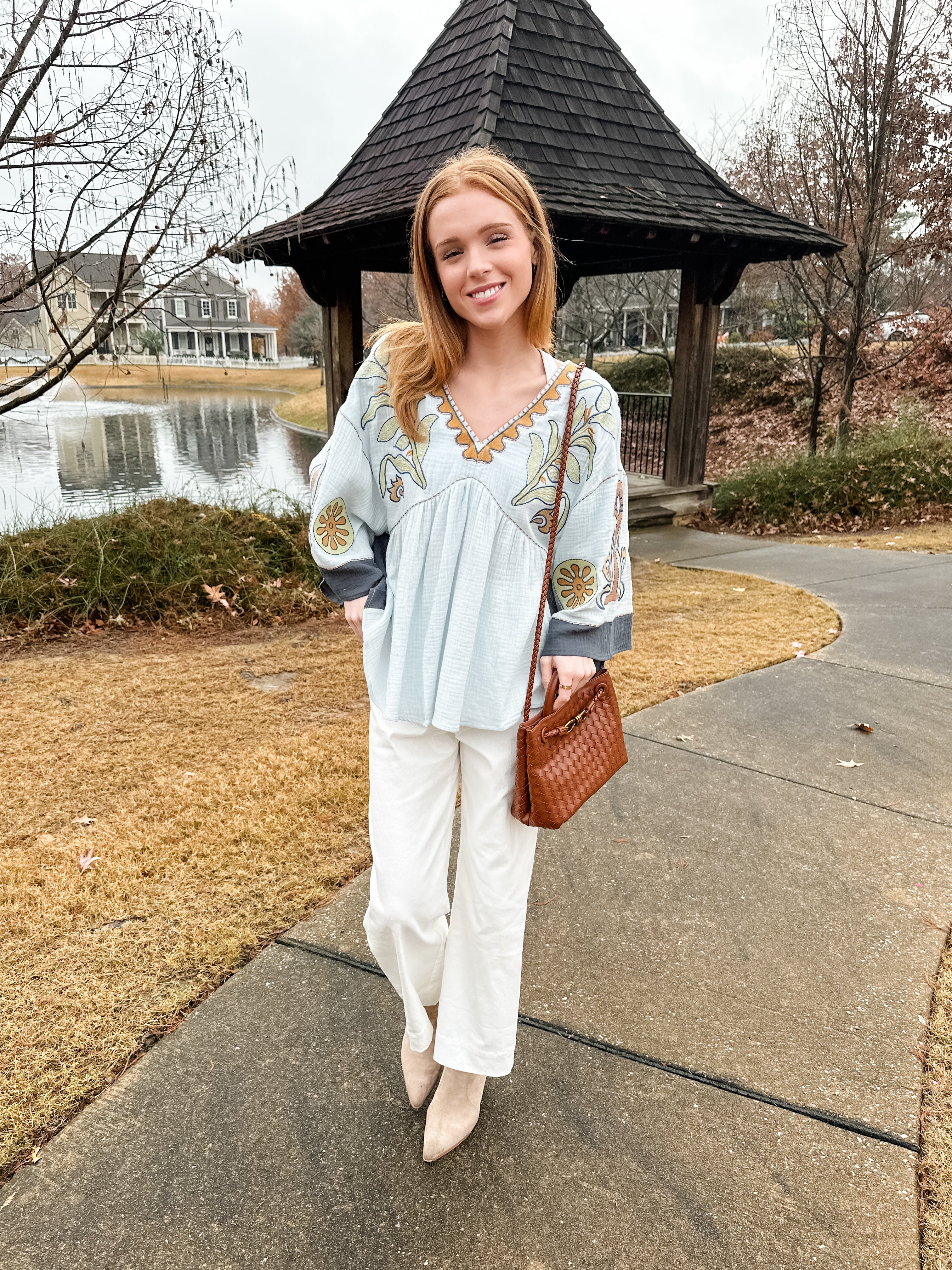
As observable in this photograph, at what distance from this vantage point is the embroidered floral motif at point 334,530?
5.58 feet

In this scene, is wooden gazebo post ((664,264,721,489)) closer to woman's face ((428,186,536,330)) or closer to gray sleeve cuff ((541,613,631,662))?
woman's face ((428,186,536,330))

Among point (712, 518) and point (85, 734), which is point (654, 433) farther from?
point (85, 734)

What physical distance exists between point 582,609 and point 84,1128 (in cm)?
153

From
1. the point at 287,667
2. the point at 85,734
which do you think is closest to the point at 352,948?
the point at 85,734

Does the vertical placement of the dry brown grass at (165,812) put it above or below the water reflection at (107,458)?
above

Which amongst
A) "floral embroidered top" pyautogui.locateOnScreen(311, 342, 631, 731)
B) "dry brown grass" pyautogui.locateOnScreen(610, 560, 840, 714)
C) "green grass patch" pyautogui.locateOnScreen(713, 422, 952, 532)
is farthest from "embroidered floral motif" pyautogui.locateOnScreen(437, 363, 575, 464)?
"green grass patch" pyautogui.locateOnScreen(713, 422, 952, 532)

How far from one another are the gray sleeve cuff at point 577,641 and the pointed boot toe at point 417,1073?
91 cm

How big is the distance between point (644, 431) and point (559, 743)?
13.4m

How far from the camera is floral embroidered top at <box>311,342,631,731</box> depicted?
1588mm

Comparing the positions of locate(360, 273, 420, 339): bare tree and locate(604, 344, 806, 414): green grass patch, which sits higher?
locate(360, 273, 420, 339): bare tree

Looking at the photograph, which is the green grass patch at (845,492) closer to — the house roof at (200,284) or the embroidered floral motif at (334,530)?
the house roof at (200,284)

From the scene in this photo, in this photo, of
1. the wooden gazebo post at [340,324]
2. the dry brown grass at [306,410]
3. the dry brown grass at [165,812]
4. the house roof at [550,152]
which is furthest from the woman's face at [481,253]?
the dry brown grass at [306,410]

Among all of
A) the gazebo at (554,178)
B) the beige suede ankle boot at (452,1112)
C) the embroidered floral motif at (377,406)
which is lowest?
the beige suede ankle boot at (452,1112)

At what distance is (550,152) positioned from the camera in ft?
24.2
